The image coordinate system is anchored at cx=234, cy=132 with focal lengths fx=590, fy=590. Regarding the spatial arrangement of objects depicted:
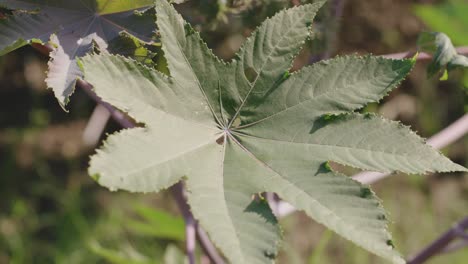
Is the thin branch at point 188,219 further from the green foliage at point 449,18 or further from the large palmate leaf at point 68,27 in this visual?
the green foliage at point 449,18

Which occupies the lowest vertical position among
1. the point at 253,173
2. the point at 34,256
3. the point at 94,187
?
the point at 34,256

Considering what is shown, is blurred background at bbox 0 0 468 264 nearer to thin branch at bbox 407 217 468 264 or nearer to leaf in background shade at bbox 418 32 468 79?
thin branch at bbox 407 217 468 264

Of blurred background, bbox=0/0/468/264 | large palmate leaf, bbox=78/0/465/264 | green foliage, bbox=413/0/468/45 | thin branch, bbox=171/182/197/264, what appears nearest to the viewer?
large palmate leaf, bbox=78/0/465/264

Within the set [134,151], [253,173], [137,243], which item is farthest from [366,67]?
[137,243]

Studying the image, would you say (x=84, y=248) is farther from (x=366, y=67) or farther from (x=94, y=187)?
(x=366, y=67)

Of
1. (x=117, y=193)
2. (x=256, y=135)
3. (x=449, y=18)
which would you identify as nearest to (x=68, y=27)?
(x=256, y=135)

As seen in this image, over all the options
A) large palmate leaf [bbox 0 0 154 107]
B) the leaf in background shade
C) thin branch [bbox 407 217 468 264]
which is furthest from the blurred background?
large palmate leaf [bbox 0 0 154 107]

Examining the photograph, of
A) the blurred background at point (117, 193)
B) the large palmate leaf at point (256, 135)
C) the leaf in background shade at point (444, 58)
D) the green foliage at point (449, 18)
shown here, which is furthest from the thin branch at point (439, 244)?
the blurred background at point (117, 193)
